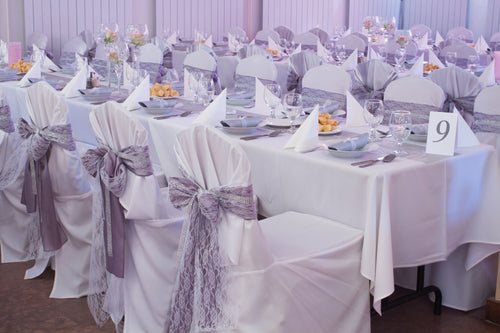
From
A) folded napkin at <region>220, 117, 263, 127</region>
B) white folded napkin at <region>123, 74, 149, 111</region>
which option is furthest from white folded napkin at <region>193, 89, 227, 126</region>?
white folded napkin at <region>123, 74, 149, 111</region>

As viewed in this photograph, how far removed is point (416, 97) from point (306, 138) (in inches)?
50.4

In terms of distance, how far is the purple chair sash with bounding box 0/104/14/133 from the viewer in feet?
12.2

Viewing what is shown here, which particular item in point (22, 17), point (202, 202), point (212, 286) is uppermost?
point (22, 17)

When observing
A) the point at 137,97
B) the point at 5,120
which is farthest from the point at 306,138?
the point at 5,120

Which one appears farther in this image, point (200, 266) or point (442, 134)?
point (442, 134)

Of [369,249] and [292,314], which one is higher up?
[369,249]

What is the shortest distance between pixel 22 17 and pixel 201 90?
214 inches

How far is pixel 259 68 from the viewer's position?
506 centimetres

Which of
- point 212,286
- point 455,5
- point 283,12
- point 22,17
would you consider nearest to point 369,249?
point 212,286

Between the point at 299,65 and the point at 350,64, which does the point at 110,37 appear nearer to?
the point at 299,65

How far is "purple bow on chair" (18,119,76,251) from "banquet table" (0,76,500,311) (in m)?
0.91

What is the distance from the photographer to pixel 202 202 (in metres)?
2.22

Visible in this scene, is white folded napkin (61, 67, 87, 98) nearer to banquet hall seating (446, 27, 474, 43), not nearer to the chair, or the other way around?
the chair

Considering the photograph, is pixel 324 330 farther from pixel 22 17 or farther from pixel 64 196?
pixel 22 17
